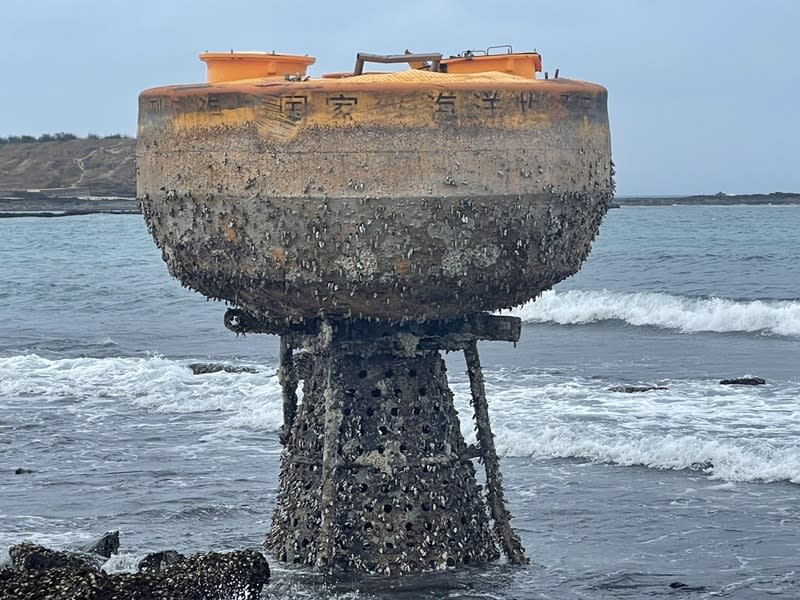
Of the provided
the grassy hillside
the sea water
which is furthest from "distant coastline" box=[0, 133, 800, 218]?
the sea water

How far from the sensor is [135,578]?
7715 millimetres

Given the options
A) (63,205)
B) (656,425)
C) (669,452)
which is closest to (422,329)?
(669,452)

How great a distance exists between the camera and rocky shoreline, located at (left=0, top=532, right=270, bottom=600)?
24.9ft

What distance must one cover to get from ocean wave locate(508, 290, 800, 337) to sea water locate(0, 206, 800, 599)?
0.26ft

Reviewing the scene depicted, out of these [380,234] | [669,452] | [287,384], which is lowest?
[669,452]

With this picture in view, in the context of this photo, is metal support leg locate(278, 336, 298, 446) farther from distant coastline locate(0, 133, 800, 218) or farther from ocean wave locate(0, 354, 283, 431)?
distant coastline locate(0, 133, 800, 218)

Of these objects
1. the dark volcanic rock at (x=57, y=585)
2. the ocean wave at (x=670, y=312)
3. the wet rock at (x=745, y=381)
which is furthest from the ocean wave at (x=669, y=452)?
the ocean wave at (x=670, y=312)

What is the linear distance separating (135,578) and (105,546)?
2074 mm

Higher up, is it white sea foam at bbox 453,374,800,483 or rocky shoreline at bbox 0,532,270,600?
rocky shoreline at bbox 0,532,270,600

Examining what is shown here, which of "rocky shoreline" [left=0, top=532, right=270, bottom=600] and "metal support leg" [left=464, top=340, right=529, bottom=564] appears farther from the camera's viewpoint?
"metal support leg" [left=464, top=340, right=529, bottom=564]

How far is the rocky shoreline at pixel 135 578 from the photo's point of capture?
758 centimetres

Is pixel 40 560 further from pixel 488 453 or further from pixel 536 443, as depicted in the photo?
pixel 536 443

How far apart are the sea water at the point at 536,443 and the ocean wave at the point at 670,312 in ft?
0.26

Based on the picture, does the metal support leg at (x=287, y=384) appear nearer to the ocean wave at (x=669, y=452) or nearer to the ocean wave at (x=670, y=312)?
the ocean wave at (x=669, y=452)
